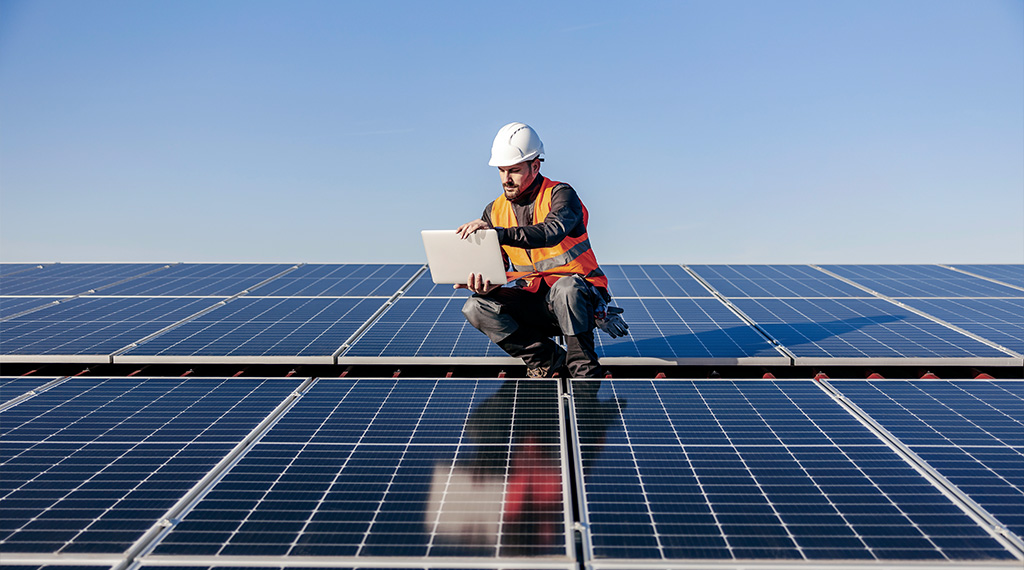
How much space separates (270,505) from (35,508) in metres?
1.26

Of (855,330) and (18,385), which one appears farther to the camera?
(855,330)

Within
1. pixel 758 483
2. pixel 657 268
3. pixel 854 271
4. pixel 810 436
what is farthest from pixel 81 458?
pixel 854 271

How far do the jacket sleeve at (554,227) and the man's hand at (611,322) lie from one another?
2.70 feet

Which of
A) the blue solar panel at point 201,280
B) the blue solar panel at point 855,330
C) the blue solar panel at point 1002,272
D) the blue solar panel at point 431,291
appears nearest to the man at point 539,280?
the blue solar panel at point 855,330

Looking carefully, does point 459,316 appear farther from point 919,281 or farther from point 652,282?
point 919,281

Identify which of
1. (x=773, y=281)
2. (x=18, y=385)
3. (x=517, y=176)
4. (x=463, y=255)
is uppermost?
(x=517, y=176)

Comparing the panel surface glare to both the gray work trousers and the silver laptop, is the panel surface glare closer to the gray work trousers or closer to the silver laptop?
the gray work trousers

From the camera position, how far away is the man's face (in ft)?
18.3

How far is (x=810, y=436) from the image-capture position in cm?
421

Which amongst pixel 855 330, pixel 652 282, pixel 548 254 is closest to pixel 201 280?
pixel 548 254

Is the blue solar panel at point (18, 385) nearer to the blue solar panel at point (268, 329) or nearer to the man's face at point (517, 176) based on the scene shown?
the blue solar panel at point (268, 329)

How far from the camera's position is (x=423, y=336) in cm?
670

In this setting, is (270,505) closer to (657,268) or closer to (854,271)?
(657,268)

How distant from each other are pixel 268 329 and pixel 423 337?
5.84 feet
